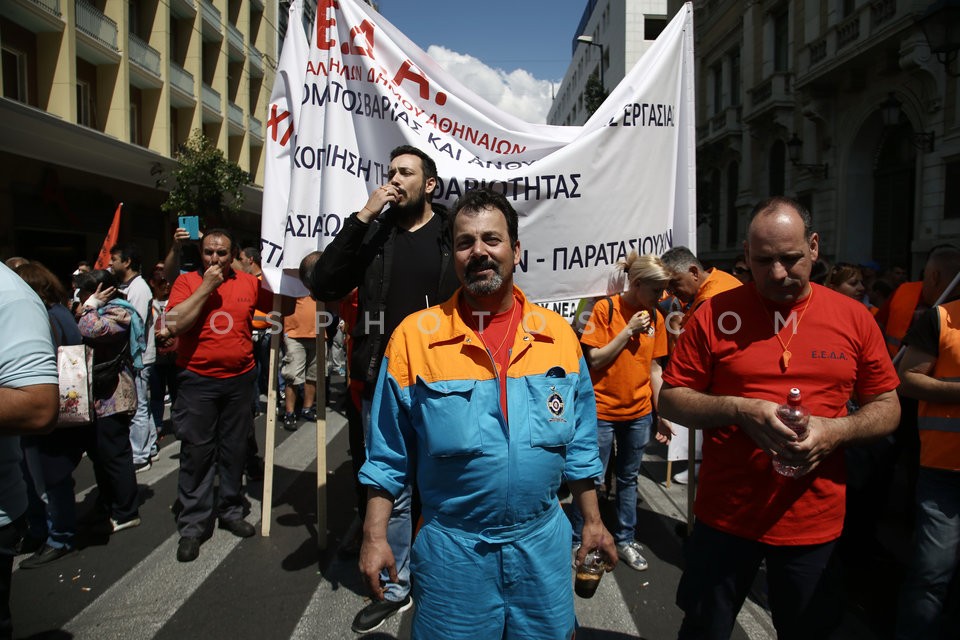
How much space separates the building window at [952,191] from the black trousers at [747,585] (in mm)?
12375

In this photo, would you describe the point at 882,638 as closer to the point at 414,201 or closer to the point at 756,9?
the point at 414,201

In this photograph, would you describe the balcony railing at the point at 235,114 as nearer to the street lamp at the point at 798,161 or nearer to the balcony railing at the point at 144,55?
the balcony railing at the point at 144,55

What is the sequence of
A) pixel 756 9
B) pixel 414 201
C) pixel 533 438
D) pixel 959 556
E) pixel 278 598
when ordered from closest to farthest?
pixel 533 438
pixel 959 556
pixel 414 201
pixel 278 598
pixel 756 9

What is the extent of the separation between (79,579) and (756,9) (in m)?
23.5

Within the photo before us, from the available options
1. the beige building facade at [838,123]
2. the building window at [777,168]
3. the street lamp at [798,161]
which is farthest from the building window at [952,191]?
the building window at [777,168]

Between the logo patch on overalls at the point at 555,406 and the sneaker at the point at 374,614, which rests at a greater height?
the logo patch on overalls at the point at 555,406

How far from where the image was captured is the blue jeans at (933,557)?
2643mm

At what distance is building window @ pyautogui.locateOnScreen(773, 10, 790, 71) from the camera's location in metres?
19.2

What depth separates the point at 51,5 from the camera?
14.3 m

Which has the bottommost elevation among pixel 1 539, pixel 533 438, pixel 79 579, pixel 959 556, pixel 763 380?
pixel 79 579

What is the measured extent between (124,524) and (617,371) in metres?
3.78

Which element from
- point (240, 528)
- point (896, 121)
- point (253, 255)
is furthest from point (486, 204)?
point (896, 121)

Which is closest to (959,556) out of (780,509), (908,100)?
(780,509)

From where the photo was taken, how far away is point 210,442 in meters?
4.37
